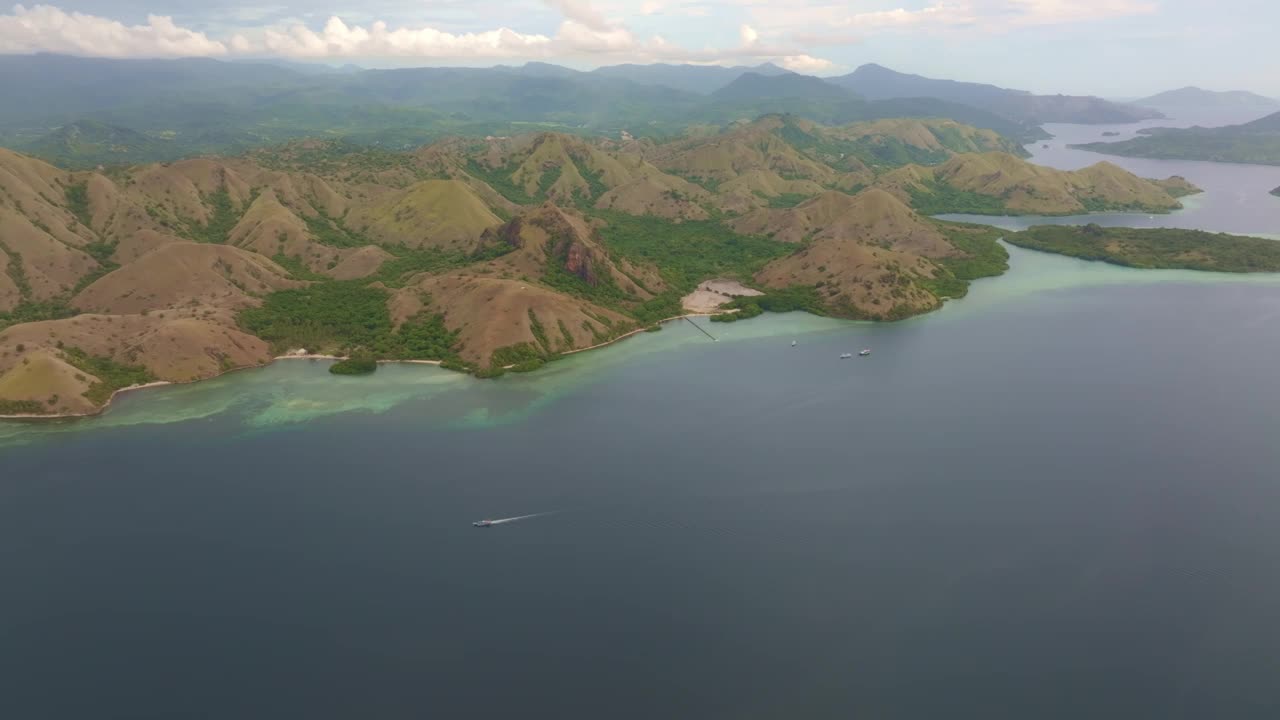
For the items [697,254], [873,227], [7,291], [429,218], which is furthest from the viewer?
[873,227]

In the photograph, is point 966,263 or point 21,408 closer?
point 21,408

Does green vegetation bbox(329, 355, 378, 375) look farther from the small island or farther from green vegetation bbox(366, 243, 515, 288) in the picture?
the small island

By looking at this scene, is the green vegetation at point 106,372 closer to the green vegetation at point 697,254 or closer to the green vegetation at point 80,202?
the green vegetation at point 80,202

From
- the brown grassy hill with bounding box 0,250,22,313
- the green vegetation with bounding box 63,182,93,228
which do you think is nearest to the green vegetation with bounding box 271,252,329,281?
the brown grassy hill with bounding box 0,250,22,313

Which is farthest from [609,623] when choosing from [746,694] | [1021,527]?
[1021,527]

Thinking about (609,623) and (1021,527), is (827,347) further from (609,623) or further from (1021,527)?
(609,623)

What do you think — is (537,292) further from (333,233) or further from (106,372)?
(333,233)

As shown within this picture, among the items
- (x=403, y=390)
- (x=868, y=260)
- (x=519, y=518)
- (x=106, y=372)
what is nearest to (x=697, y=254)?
(x=868, y=260)
